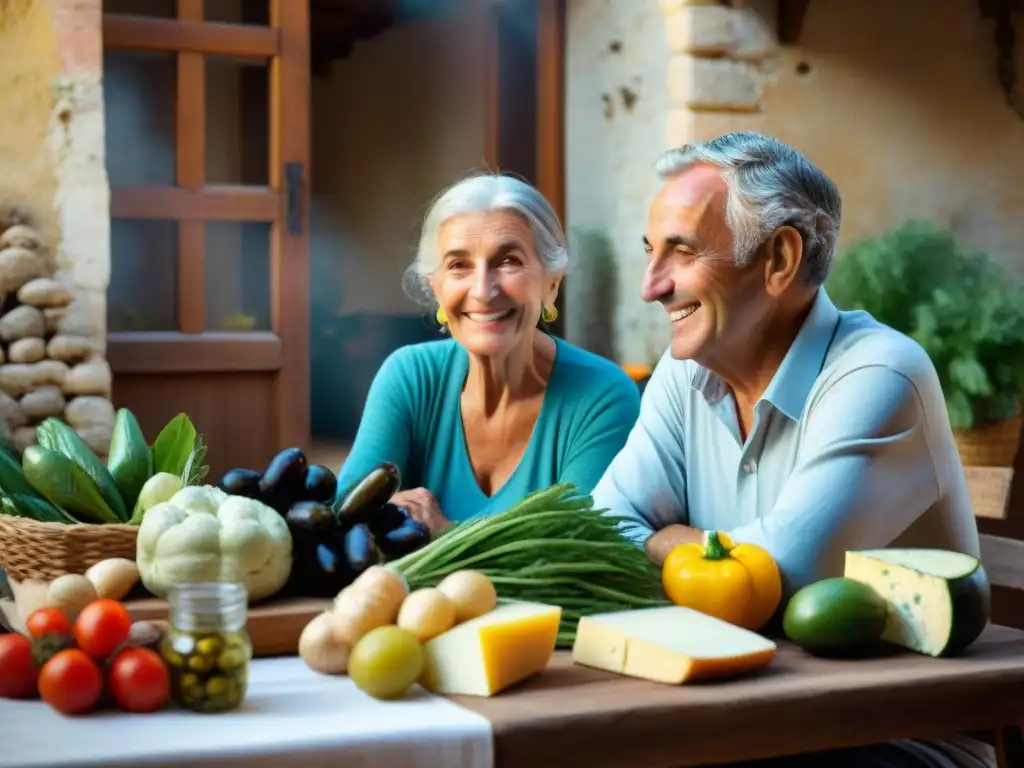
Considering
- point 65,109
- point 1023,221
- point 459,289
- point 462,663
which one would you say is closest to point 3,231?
point 65,109

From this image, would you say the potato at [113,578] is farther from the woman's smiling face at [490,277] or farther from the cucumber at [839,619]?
the woman's smiling face at [490,277]

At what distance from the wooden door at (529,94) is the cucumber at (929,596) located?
Answer: 405cm

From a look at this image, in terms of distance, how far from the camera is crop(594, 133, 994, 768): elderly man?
183cm

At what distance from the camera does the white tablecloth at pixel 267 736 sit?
1.24 m

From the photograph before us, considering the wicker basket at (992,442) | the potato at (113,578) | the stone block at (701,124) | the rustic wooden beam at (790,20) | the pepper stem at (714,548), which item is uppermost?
the rustic wooden beam at (790,20)

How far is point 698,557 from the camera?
67.3 inches

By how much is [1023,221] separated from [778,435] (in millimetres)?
3716

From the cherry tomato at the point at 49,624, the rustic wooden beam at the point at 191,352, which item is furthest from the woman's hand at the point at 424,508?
the rustic wooden beam at the point at 191,352

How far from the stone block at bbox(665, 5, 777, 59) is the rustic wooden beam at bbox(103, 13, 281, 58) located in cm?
139

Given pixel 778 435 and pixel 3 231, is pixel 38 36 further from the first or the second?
pixel 778 435

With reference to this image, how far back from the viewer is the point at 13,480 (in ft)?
6.08

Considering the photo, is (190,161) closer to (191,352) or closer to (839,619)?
(191,352)

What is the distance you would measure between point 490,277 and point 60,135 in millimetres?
2271

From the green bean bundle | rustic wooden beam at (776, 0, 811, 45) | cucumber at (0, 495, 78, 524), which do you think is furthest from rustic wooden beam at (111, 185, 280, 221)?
the green bean bundle
